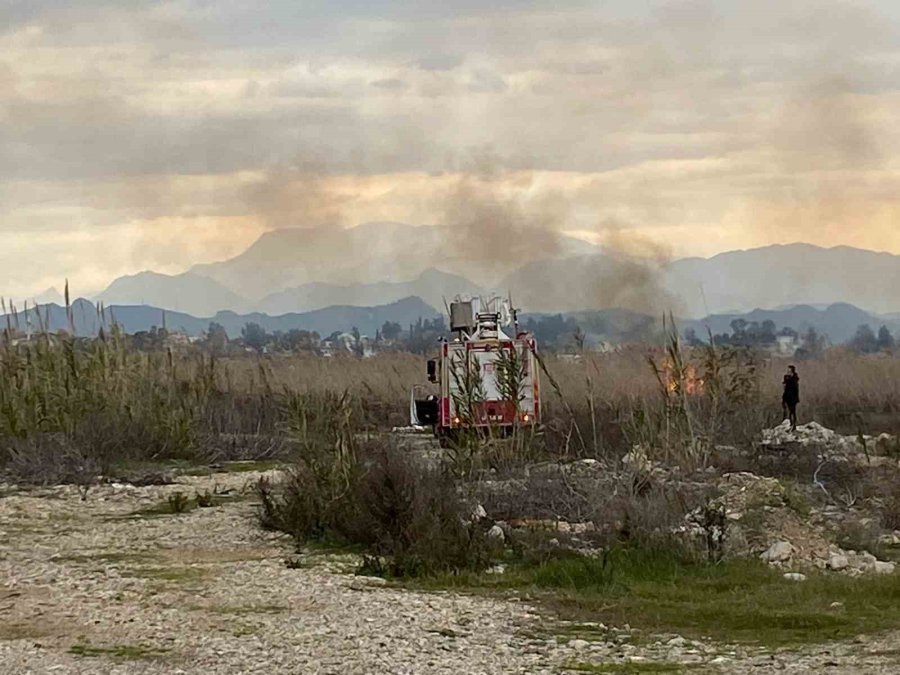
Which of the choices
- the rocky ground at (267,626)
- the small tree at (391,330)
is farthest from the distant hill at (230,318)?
the rocky ground at (267,626)

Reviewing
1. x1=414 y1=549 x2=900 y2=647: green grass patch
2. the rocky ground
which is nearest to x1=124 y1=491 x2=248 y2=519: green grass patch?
the rocky ground

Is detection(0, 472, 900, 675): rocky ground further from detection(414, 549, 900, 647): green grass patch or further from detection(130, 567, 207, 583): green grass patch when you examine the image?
detection(414, 549, 900, 647): green grass patch

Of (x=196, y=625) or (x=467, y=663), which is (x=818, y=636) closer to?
(x=467, y=663)

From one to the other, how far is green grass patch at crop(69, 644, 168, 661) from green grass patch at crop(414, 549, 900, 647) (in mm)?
3247

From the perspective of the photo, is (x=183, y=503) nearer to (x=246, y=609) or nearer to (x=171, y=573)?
(x=171, y=573)

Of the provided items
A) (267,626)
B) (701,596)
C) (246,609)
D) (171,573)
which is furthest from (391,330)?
(267,626)

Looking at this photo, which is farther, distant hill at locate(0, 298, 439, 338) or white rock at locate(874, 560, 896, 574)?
distant hill at locate(0, 298, 439, 338)

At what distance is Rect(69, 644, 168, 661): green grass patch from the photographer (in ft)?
32.8

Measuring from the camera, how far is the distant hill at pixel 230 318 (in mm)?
25297

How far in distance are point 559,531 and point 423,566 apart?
2.13m

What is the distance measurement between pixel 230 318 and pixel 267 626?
89.7m

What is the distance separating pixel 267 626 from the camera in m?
10.9

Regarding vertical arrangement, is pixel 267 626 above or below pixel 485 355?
below

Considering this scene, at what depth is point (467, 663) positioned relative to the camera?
384 inches
